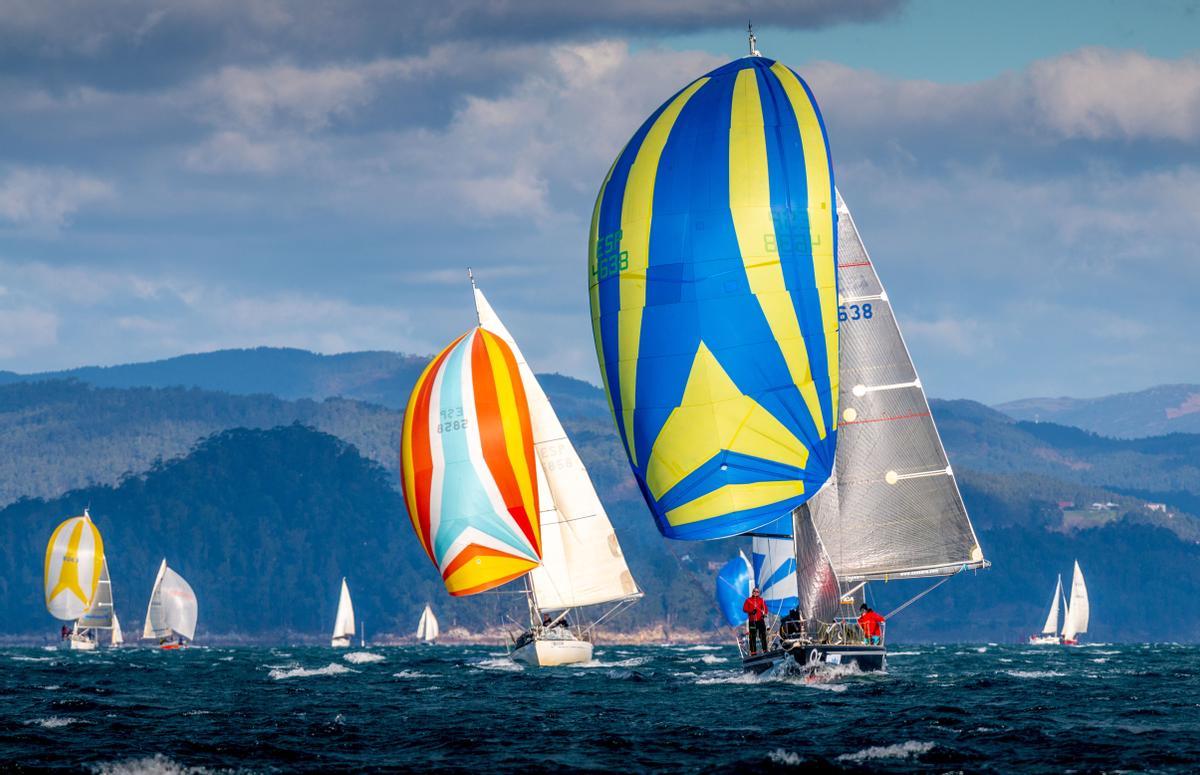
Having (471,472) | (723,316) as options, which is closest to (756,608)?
(723,316)

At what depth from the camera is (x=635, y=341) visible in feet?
143

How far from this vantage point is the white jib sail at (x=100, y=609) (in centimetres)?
14100

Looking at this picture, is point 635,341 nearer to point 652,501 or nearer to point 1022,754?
point 652,501

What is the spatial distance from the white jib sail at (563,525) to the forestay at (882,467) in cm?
1908

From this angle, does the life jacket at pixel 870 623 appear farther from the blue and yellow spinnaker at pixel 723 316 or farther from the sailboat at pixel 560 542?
the sailboat at pixel 560 542

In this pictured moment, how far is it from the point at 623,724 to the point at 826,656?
10.5m

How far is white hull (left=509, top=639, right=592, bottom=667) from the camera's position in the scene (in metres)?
71.8

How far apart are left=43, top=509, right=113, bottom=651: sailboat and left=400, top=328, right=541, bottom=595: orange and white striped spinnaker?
78736mm

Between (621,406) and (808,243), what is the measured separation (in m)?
6.24

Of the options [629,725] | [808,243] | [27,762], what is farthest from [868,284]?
[27,762]

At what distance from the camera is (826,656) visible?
48719 mm

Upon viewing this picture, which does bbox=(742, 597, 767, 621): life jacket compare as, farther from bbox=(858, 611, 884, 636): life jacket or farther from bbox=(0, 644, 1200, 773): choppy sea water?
bbox=(858, 611, 884, 636): life jacket

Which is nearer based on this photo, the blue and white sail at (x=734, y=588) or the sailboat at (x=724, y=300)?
the sailboat at (x=724, y=300)

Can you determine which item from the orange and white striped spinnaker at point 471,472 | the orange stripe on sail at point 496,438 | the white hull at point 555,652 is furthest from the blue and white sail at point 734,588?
the orange stripe on sail at point 496,438
